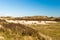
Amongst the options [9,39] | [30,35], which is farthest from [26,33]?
[9,39]

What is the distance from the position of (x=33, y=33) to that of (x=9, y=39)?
544 centimetres

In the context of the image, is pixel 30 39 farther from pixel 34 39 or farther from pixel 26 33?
pixel 26 33

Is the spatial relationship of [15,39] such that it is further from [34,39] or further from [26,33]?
[26,33]

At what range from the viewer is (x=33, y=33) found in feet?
77.0

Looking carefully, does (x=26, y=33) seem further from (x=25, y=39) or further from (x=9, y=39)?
(x=9, y=39)

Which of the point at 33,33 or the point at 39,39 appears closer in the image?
the point at 39,39

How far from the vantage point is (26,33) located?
23938mm

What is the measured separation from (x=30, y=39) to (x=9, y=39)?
2.83 meters

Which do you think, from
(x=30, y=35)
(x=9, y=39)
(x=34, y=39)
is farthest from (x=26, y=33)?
(x=9, y=39)

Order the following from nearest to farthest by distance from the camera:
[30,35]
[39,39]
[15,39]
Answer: [15,39] < [39,39] < [30,35]

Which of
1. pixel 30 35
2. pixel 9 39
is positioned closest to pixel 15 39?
pixel 9 39

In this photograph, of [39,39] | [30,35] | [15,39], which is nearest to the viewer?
[15,39]

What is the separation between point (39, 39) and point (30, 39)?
3.67ft

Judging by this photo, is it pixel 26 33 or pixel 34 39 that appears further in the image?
pixel 26 33
